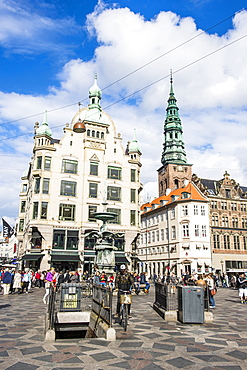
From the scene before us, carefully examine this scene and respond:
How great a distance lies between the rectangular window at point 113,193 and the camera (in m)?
40.2

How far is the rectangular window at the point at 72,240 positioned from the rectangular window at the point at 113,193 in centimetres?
626

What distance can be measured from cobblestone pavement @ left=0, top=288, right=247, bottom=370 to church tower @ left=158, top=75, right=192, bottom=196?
60332 millimetres

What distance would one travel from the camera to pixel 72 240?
1464 inches

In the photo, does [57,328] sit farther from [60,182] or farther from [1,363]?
[60,182]

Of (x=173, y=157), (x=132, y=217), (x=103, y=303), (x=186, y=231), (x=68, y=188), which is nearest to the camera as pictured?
(x=103, y=303)

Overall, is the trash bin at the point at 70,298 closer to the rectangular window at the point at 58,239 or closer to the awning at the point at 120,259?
the rectangular window at the point at 58,239

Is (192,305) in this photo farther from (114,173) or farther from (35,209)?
(114,173)

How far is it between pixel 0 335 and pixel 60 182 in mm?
30007

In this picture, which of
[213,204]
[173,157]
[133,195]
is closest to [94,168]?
[133,195]

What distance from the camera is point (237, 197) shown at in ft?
187

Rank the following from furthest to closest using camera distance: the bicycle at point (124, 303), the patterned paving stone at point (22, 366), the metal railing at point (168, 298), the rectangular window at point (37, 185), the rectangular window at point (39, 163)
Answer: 1. the rectangular window at point (39, 163)
2. the rectangular window at point (37, 185)
3. the metal railing at point (168, 298)
4. the bicycle at point (124, 303)
5. the patterned paving stone at point (22, 366)

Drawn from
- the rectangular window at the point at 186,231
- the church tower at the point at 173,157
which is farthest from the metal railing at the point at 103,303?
the church tower at the point at 173,157

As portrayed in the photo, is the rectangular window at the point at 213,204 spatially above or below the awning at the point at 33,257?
above

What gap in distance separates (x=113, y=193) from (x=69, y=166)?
6509mm
